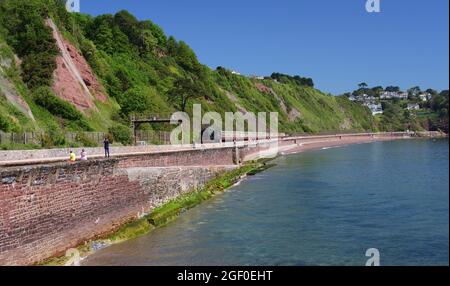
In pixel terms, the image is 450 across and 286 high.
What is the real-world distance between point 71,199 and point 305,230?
10.2 m

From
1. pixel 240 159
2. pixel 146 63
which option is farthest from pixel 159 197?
pixel 146 63

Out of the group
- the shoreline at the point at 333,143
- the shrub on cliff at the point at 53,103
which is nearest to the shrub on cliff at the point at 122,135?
the shrub on cliff at the point at 53,103

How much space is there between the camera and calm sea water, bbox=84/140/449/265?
768 inches

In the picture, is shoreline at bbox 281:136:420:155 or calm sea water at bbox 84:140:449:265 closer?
calm sea water at bbox 84:140:449:265

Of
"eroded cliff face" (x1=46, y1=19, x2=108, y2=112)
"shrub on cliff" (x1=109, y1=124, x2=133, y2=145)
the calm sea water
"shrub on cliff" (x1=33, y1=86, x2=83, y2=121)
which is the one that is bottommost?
the calm sea water

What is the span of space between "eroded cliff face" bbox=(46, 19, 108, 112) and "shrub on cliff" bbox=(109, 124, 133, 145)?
12.1 feet

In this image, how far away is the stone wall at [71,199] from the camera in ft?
56.7

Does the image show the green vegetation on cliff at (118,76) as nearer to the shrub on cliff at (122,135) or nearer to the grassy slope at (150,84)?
the grassy slope at (150,84)

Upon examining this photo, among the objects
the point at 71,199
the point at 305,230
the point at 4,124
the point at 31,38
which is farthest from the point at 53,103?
the point at 305,230

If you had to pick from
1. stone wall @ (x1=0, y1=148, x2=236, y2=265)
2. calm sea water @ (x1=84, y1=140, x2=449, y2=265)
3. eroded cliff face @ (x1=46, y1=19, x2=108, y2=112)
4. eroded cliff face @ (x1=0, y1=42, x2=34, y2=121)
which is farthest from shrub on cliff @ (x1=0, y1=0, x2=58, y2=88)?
calm sea water @ (x1=84, y1=140, x2=449, y2=265)

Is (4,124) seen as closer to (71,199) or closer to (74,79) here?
(71,199)

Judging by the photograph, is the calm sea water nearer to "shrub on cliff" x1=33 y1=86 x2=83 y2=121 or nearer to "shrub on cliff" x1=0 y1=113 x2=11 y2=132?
"shrub on cliff" x1=0 y1=113 x2=11 y2=132

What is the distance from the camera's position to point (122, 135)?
161 feet

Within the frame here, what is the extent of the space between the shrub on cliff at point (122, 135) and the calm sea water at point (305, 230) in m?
16.2
